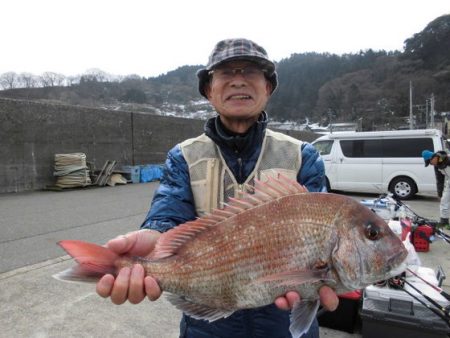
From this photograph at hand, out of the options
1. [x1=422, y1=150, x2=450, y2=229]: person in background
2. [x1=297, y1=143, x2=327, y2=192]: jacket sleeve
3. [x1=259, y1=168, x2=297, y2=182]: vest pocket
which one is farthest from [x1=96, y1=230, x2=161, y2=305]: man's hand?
[x1=422, y1=150, x2=450, y2=229]: person in background

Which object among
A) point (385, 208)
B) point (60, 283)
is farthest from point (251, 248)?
point (385, 208)

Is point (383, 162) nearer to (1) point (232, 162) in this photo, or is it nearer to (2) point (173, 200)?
(1) point (232, 162)

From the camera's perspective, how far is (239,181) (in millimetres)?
2158

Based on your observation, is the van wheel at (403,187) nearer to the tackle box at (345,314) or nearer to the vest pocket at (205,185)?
the tackle box at (345,314)

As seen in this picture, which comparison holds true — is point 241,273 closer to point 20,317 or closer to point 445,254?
point 20,317

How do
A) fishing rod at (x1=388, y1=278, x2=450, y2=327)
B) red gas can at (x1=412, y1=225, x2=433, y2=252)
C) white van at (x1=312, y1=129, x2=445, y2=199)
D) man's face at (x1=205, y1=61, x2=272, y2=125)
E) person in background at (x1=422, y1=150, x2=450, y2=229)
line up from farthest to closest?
white van at (x1=312, y1=129, x2=445, y2=199) < person in background at (x1=422, y1=150, x2=450, y2=229) < red gas can at (x1=412, y1=225, x2=433, y2=252) < fishing rod at (x1=388, y1=278, x2=450, y2=327) < man's face at (x1=205, y1=61, x2=272, y2=125)

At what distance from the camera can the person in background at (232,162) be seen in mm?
2010

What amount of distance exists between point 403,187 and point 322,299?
14157 mm

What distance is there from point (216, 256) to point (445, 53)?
10881 cm

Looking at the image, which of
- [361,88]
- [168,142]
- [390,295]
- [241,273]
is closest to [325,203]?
[241,273]

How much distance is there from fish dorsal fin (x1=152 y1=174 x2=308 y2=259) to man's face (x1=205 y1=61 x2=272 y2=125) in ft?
1.57

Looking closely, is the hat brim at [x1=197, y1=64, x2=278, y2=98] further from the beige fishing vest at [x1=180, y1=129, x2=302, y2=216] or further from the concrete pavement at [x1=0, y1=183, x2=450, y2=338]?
the concrete pavement at [x1=0, y1=183, x2=450, y2=338]

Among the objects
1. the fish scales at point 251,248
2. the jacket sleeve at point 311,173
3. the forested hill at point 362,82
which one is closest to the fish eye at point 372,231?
the fish scales at point 251,248

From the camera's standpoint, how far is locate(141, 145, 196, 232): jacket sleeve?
208cm
